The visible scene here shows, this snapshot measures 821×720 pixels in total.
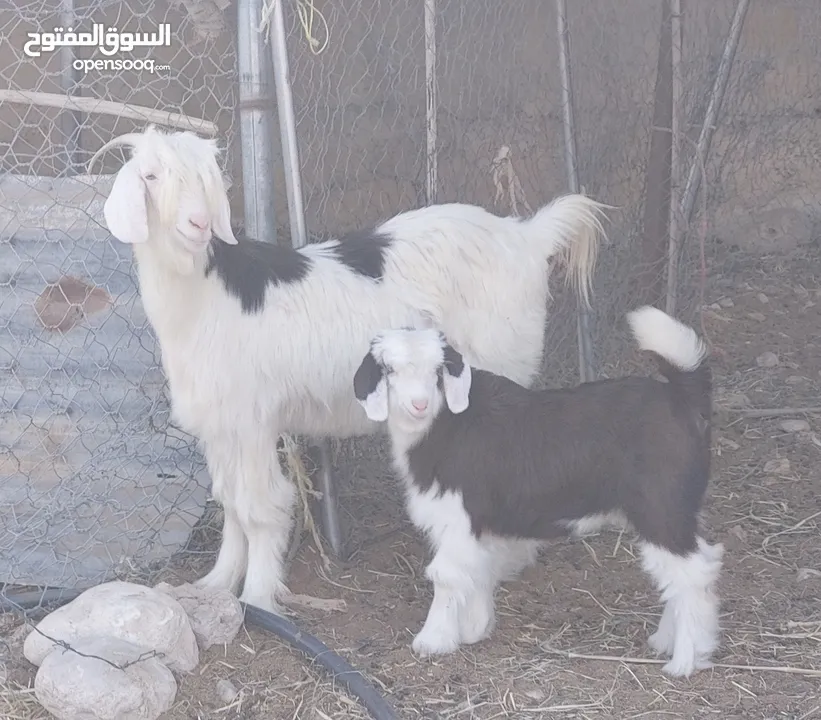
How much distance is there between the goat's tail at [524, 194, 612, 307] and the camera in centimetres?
398

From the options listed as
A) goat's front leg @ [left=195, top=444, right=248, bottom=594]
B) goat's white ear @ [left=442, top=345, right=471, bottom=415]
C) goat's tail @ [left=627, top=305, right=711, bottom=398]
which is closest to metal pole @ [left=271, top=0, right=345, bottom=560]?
goat's front leg @ [left=195, top=444, right=248, bottom=594]

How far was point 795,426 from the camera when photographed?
5.29 metres

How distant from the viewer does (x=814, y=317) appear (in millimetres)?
6633

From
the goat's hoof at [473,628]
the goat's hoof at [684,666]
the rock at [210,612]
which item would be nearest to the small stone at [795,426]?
the goat's hoof at [684,666]

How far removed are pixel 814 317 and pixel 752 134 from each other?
1198 millimetres

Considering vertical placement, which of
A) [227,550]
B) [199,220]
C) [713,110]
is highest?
[713,110]

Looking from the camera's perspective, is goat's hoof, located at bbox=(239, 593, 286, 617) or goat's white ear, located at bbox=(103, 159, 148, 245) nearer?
goat's white ear, located at bbox=(103, 159, 148, 245)

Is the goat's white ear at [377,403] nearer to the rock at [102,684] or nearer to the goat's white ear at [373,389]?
the goat's white ear at [373,389]

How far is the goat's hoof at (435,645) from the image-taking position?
3398mm

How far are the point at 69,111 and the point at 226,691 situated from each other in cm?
288

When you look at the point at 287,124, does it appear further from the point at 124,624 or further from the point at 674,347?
the point at 124,624

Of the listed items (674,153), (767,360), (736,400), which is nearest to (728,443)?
(736,400)

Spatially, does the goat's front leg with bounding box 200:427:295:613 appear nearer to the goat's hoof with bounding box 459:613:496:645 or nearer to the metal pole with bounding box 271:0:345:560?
the metal pole with bounding box 271:0:345:560

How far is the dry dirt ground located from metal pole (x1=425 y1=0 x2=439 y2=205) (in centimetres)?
116
